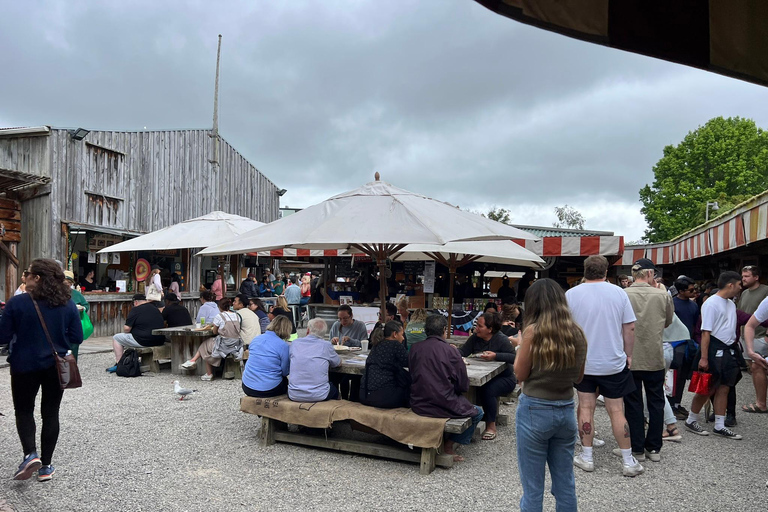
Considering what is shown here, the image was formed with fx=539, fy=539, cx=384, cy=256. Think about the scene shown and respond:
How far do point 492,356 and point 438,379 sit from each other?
141cm

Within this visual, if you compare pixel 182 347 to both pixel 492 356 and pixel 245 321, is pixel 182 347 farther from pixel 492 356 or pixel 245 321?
pixel 492 356

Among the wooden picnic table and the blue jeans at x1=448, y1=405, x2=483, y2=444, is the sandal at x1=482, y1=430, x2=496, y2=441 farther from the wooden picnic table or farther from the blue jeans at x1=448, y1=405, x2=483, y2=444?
the wooden picnic table

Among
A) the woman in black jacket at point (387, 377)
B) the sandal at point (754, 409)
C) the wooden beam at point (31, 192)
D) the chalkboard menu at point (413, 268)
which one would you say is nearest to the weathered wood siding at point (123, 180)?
the wooden beam at point (31, 192)

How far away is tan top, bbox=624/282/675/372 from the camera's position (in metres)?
4.54

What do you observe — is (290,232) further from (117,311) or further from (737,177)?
(737,177)

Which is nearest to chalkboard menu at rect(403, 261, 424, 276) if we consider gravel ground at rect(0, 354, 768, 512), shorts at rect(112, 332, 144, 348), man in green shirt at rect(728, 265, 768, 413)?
shorts at rect(112, 332, 144, 348)

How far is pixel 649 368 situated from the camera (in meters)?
4.54

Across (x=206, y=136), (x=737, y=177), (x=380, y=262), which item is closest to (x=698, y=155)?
(x=737, y=177)

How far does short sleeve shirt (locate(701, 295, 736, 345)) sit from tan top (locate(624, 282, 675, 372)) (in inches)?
36.7

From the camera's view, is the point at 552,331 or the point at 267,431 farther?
the point at 267,431

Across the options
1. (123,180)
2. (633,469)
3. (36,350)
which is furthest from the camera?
Answer: (123,180)

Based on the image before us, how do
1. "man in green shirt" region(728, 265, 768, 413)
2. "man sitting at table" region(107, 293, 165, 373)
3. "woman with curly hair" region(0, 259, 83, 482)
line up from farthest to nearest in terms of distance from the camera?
"man sitting at table" region(107, 293, 165, 373)
"man in green shirt" region(728, 265, 768, 413)
"woman with curly hair" region(0, 259, 83, 482)

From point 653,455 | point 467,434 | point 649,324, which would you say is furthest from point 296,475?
point 649,324

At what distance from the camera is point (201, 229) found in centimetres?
1016
